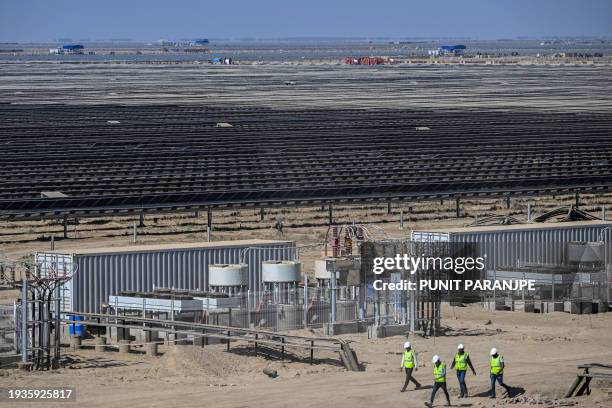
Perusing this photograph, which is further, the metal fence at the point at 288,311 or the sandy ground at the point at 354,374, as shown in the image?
the metal fence at the point at 288,311

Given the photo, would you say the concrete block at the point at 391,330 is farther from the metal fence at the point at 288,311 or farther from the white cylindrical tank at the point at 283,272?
the white cylindrical tank at the point at 283,272

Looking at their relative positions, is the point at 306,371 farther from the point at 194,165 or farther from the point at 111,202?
the point at 194,165

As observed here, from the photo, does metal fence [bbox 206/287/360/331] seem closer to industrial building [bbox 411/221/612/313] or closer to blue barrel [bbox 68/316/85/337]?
blue barrel [bbox 68/316/85/337]

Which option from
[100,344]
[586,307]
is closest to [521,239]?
[586,307]

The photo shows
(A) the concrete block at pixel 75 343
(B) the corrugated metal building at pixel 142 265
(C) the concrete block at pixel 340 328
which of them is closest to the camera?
(A) the concrete block at pixel 75 343

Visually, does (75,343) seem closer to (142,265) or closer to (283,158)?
(142,265)

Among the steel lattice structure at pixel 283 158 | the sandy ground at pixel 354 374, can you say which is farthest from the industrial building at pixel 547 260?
the steel lattice structure at pixel 283 158

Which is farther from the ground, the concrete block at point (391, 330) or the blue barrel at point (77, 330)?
the blue barrel at point (77, 330)

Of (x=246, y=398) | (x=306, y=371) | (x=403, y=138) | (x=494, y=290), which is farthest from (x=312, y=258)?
(x=403, y=138)
